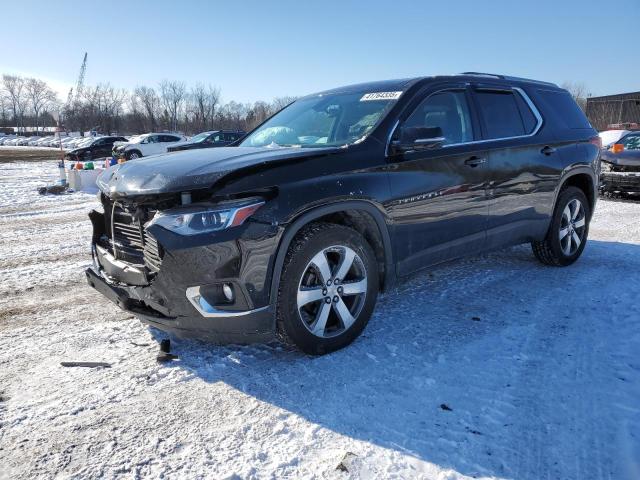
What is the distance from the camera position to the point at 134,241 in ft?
Answer: 10.2

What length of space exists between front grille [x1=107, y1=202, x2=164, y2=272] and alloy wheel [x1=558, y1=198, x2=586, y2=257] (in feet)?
13.7

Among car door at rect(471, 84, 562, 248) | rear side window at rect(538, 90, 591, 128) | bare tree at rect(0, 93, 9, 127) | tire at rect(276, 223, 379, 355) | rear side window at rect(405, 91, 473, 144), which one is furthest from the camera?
bare tree at rect(0, 93, 9, 127)

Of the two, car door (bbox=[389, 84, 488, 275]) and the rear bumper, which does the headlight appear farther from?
the rear bumper

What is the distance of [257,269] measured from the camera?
110 inches

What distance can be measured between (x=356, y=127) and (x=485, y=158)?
3.99 feet

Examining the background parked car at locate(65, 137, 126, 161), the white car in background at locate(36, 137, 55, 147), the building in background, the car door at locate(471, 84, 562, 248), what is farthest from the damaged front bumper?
the white car in background at locate(36, 137, 55, 147)

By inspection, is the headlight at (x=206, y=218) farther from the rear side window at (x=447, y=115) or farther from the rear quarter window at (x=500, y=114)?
the rear quarter window at (x=500, y=114)

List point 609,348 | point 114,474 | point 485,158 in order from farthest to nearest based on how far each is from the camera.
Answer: point 485,158 < point 609,348 < point 114,474

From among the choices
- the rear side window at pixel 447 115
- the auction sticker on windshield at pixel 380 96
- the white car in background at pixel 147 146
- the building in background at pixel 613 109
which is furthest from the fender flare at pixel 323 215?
the building in background at pixel 613 109

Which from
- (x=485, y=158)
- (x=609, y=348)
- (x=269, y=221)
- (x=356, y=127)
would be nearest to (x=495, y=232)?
(x=485, y=158)

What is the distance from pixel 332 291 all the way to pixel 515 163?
2.37 metres

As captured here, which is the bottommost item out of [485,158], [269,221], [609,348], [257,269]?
[609,348]

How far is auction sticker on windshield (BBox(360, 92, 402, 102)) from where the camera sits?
3806mm

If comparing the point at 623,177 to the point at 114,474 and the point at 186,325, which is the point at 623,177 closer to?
the point at 186,325
